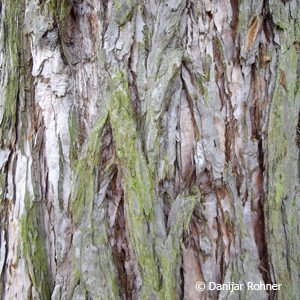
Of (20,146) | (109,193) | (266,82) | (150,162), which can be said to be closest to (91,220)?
(109,193)

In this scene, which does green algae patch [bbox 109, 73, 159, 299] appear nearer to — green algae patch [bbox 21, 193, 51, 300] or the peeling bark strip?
the peeling bark strip

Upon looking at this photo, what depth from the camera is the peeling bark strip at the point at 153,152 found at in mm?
1018

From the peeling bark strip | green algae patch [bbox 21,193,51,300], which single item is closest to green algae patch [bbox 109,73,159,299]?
the peeling bark strip

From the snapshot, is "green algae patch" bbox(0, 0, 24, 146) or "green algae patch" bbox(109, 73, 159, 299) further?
"green algae patch" bbox(0, 0, 24, 146)

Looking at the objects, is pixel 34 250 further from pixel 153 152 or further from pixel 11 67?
pixel 11 67

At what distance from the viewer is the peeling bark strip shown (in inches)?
40.1

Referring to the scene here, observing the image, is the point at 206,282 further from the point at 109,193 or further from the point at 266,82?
the point at 266,82

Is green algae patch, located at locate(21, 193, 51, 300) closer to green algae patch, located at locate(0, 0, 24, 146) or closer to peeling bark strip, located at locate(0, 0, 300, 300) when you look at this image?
peeling bark strip, located at locate(0, 0, 300, 300)

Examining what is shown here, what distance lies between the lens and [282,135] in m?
1.06

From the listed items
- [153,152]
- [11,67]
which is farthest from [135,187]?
[11,67]

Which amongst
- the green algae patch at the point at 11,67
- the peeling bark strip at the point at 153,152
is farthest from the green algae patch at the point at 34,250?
the green algae patch at the point at 11,67

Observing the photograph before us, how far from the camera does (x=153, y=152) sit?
1025mm

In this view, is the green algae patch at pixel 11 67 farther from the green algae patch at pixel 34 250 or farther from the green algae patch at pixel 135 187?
the green algae patch at pixel 135 187

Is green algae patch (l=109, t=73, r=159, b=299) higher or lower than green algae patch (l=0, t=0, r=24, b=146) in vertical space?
lower
